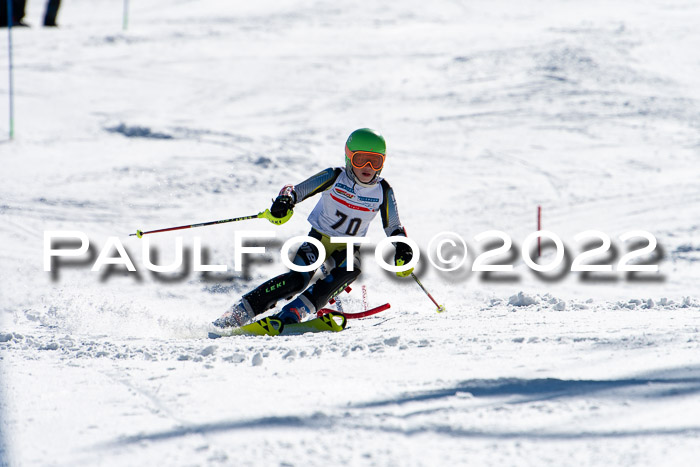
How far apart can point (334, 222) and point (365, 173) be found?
1.53ft

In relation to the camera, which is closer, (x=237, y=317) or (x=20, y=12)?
(x=237, y=317)

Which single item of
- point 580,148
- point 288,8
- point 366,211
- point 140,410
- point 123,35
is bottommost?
point 140,410

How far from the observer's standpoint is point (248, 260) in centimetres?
795

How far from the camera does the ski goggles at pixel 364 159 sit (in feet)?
18.3

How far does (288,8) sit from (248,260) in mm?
15166

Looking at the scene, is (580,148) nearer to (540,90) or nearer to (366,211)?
(540,90)

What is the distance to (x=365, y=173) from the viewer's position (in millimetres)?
5641

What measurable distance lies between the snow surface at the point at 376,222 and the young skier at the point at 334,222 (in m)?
0.47

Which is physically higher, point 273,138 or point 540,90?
point 540,90

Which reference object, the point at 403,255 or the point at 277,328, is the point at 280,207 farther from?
the point at 403,255

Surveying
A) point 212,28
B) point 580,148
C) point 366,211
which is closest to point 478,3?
point 212,28

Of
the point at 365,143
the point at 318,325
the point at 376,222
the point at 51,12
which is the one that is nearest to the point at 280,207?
the point at 365,143
